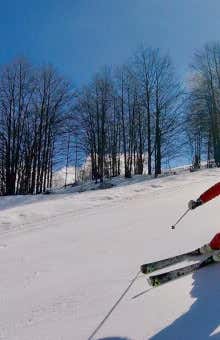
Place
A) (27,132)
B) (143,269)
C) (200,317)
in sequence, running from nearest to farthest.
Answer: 1. (200,317)
2. (143,269)
3. (27,132)

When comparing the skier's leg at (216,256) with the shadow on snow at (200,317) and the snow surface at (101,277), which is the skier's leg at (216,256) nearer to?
the snow surface at (101,277)

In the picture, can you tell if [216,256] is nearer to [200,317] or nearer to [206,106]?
[200,317]

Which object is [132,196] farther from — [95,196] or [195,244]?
[195,244]

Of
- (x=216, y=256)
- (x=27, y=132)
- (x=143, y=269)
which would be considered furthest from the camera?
(x=27, y=132)

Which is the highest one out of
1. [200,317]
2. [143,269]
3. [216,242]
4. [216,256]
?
[216,242]

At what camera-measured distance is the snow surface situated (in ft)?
13.0

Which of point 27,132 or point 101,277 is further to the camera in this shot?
point 27,132

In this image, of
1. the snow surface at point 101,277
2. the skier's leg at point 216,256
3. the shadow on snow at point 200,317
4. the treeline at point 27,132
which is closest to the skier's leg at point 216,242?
the skier's leg at point 216,256

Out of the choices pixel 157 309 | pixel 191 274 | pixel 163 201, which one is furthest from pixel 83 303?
pixel 163 201

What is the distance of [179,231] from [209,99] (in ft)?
88.2

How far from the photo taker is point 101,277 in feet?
17.7

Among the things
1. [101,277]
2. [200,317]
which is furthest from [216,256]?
[101,277]

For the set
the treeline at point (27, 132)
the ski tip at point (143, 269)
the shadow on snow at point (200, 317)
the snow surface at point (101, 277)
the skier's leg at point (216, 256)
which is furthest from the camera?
→ the treeline at point (27, 132)

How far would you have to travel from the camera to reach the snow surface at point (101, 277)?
3.95 metres
